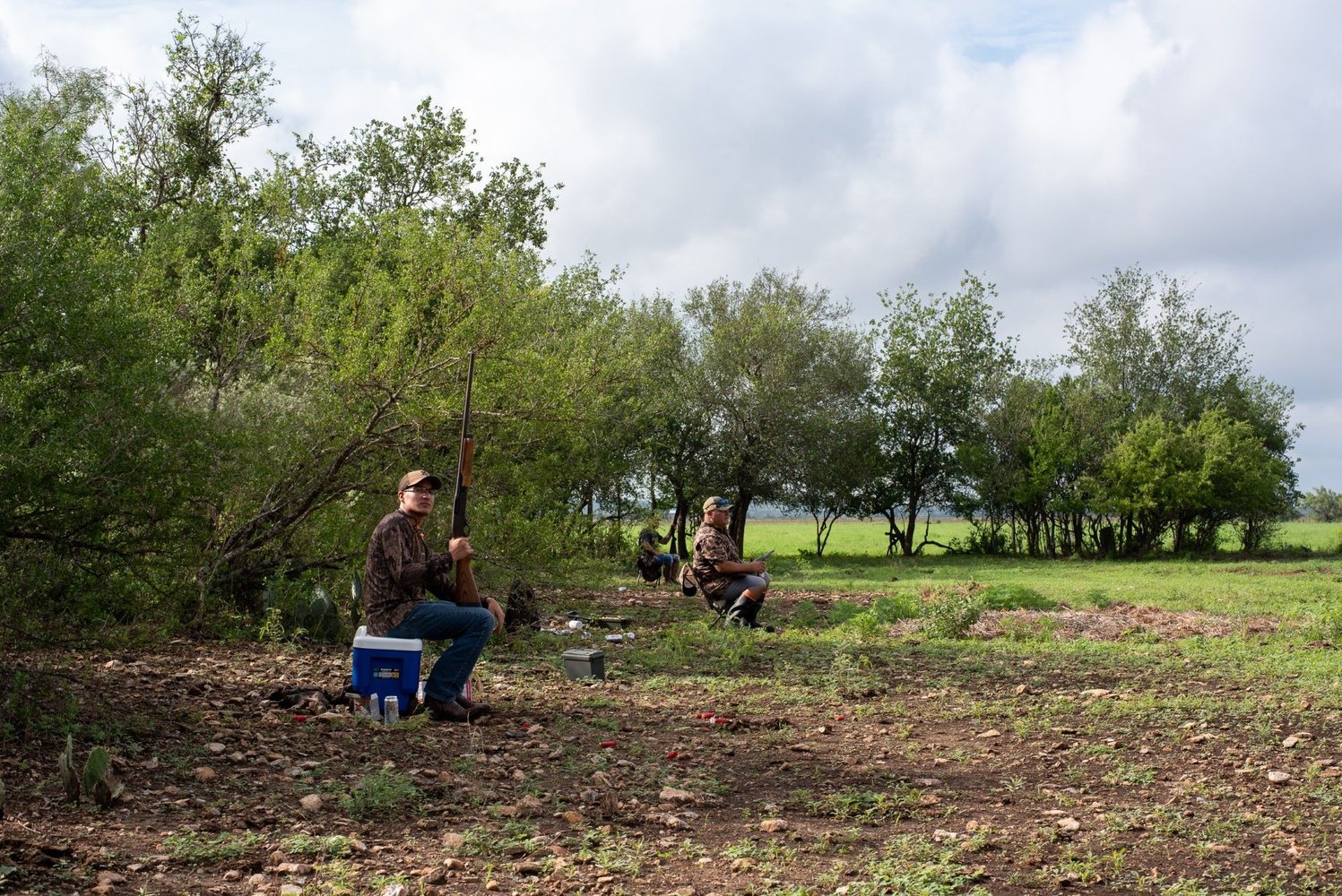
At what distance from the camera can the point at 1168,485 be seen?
37062mm

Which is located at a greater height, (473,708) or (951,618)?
(951,618)

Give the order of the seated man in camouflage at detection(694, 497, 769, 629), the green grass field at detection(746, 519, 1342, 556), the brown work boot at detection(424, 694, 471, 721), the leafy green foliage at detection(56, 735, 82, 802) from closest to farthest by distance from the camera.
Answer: the leafy green foliage at detection(56, 735, 82, 802) → the brown work boot at detection(424, 694, 471, 721) → the seated man in camouflage at detection(694, 497, 769, 629) → the green grass field at detection(746, 519, 1342, 556)

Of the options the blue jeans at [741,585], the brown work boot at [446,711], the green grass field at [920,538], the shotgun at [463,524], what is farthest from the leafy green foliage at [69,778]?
the green grass field at [920,538]

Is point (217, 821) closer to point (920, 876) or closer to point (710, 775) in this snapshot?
point (710, 775)

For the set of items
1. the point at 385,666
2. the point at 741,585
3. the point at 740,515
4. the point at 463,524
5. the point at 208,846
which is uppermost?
the point at 740,515

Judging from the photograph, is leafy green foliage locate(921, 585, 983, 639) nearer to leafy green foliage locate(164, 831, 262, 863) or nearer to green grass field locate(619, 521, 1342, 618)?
green grass field locate(619, 521, 1342, 618)

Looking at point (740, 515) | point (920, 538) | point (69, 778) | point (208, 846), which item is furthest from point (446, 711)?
point (920, 538)

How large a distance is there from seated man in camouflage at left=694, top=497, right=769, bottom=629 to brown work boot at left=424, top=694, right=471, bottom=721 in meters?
5.88

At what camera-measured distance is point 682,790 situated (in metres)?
6.64

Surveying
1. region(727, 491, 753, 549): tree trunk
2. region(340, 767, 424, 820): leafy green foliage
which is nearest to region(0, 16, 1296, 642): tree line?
region(727, 491, 753, 549): tree trunk

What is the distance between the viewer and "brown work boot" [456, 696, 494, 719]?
857cm

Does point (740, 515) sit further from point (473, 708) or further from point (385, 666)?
point (385, 666)

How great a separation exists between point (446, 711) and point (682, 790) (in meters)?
2.48

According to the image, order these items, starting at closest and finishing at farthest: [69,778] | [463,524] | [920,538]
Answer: [69,778], [463,524], [920,538]
